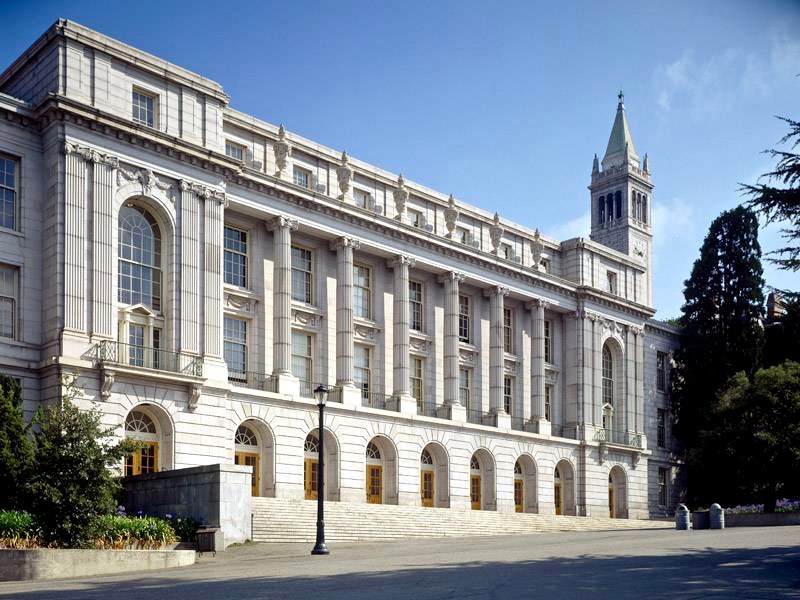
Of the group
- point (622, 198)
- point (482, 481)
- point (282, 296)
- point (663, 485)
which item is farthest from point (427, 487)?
point (622, 198)

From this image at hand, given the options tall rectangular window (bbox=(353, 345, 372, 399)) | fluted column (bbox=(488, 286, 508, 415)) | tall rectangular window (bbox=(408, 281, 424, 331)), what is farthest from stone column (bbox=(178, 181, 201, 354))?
fluted column (bbox=(488, 286, 508, 415))

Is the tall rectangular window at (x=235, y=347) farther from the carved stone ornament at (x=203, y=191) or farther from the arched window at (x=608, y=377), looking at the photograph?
the arched window at (x=608, y=377)

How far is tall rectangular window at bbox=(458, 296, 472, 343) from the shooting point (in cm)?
5834

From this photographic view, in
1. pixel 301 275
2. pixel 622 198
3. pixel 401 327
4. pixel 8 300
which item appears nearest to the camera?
pixel 8 300

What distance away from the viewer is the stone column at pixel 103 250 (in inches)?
1508

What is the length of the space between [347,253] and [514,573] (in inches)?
1171

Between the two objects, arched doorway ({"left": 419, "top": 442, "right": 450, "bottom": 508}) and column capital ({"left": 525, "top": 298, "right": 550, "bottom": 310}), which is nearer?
arched doorway ({"left": 419, "top": 442, "right": 450, "bottom": 508})

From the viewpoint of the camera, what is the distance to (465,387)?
57.9m

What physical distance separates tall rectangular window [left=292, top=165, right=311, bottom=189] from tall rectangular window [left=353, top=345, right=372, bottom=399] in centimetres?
839

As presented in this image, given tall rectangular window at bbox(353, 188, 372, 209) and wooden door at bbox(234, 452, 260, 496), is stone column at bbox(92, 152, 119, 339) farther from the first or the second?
tall rectangular window at bbox(353, 188, 372, 209)

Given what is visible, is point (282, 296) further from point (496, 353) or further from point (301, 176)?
point (496, 353)

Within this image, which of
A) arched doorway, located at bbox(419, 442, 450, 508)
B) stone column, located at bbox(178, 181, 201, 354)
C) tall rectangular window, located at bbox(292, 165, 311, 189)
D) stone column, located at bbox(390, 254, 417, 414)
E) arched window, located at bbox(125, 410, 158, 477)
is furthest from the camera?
arched doorway, located at bbox(419, 442, 450, 508)

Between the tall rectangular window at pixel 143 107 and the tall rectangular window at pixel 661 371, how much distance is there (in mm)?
44236

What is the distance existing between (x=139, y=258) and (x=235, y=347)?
718 centimetres
